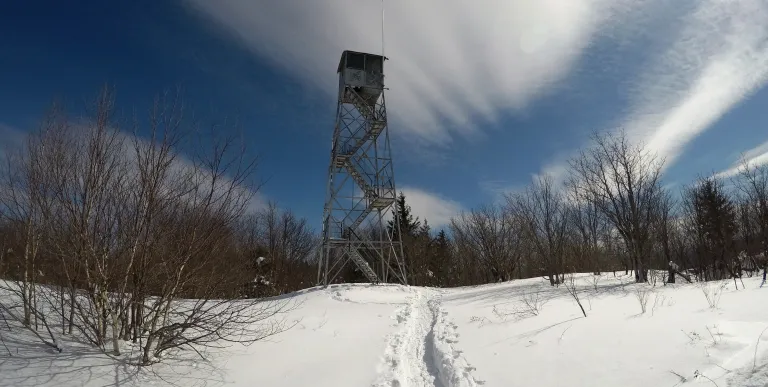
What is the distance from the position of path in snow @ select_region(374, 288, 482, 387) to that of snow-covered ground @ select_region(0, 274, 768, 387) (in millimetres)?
23

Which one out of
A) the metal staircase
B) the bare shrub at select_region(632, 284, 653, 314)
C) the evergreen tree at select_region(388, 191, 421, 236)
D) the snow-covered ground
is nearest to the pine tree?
the evergreen tree at select_region(388, 191, 421, 236)

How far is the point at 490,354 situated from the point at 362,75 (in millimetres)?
15068

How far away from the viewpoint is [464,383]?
509cm

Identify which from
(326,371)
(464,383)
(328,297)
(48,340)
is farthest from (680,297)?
(48,340)

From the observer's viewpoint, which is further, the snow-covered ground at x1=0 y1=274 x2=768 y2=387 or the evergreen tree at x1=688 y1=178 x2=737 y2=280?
the evergreen tree at x1=688 y1=178 x2=737 y2=280

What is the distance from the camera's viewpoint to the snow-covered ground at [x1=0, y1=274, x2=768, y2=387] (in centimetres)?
432

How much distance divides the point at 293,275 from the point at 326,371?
97.6 ft

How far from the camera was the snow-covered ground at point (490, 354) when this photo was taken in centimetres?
432

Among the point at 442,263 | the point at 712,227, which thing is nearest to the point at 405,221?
the point at 442,263

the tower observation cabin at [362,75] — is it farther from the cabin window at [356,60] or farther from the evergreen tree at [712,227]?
the evergreen tree at [712,227]

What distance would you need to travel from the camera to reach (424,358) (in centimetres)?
672

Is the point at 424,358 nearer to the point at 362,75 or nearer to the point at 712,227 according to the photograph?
the point at 362,75

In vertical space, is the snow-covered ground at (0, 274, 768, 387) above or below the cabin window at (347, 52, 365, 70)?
below

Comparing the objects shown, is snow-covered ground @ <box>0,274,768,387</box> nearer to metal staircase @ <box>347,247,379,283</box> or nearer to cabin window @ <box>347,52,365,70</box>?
metal staircase @ <box>347,247,379,283</box>
